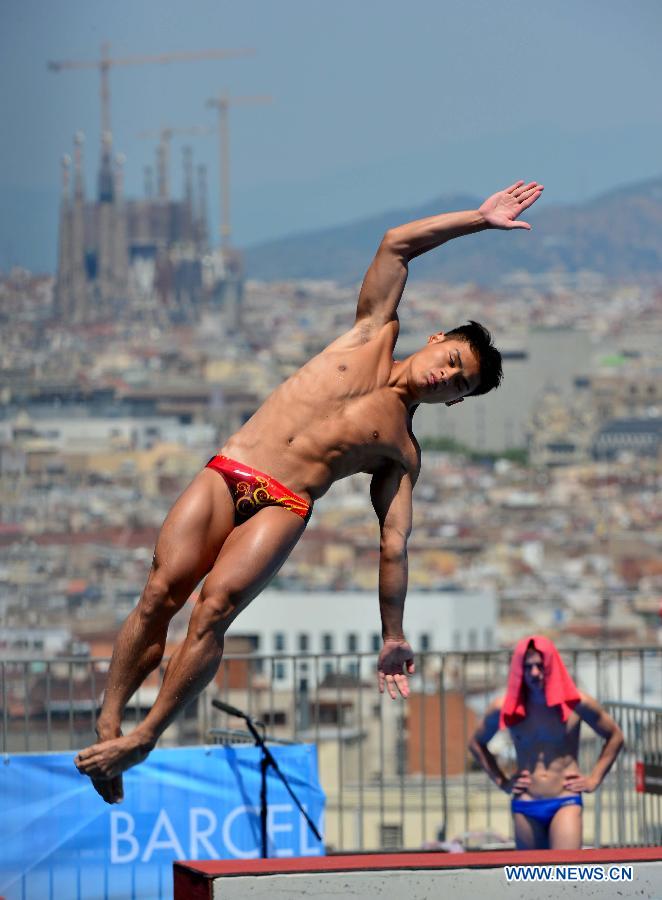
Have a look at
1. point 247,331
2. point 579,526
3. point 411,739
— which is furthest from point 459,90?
point 411,739

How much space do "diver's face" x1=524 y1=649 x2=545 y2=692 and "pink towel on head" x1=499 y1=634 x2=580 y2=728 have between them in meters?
0.01

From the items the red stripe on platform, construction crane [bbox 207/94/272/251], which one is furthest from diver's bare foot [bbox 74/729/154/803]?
construction crane [bbox 207/94/272/251]

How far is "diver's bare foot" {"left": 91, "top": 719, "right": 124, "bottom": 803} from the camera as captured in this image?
6.55m

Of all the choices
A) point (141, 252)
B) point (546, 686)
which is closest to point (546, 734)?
Answer: point (546, 686)

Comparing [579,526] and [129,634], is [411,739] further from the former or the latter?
[579,526]

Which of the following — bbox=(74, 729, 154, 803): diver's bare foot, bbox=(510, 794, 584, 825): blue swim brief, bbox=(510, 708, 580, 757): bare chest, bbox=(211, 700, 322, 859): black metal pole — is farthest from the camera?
bbox=(510, 708, 580, 757): bare chest

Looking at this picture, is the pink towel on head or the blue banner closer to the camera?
the blue banner

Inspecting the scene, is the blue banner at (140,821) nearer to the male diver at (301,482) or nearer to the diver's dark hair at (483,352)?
the male diver at (301,482)

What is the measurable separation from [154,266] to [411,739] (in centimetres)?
13825

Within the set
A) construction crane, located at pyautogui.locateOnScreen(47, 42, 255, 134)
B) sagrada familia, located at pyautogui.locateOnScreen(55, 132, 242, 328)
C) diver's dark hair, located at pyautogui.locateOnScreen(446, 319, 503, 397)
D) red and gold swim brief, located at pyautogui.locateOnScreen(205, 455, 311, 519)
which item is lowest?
red and gold swim brief, located at pyautogui.locateOnScreen(205, 455, 311, 519)

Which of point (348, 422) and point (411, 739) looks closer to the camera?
point (348, 422)

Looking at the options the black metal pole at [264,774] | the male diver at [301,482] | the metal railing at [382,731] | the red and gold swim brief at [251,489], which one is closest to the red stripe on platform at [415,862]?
the male diver at [301,482]

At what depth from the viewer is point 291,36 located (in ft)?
632

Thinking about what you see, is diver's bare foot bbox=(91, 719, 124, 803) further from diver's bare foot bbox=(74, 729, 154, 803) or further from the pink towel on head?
the pink towel on head
